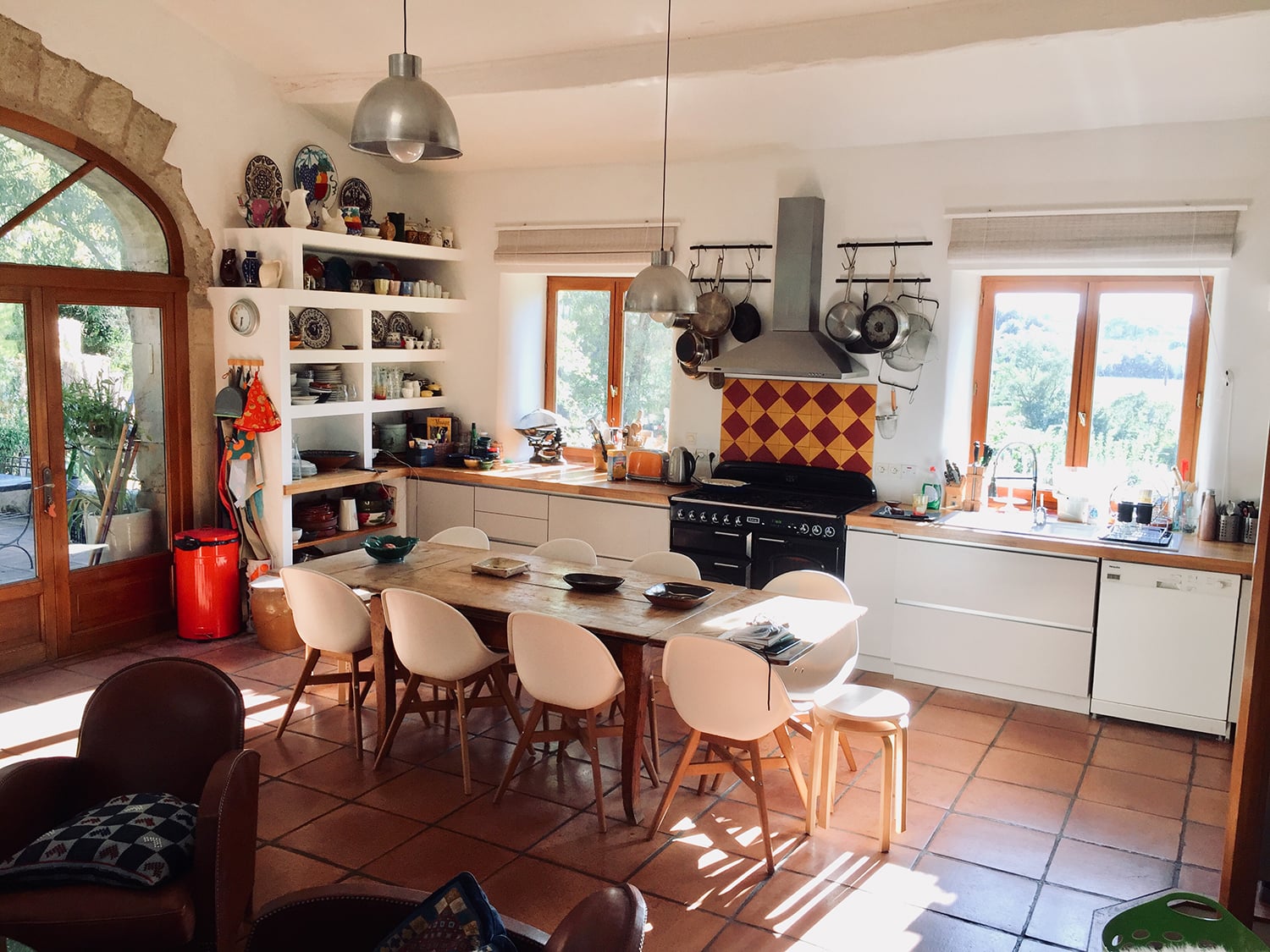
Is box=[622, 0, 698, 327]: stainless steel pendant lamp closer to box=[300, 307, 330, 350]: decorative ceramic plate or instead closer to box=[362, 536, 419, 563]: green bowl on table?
box=[362, 536, 419, 563]: green bowl on table

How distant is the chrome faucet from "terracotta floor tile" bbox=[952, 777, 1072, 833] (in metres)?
1.65

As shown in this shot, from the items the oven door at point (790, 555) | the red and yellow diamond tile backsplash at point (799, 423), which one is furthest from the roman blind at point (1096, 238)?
the oven door at point (790, 555)

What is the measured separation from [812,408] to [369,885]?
14.5ft

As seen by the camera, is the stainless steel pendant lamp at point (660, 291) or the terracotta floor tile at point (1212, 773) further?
the terracotta floor tile at point (1212, 773)

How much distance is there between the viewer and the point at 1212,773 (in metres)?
4.47

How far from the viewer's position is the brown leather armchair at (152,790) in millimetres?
2566

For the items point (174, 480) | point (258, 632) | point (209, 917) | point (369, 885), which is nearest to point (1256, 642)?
point (369, 885)

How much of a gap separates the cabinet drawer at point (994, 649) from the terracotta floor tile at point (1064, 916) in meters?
1.78

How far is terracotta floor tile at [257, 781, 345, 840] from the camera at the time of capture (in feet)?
12.5

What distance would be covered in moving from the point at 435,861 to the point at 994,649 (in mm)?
3032

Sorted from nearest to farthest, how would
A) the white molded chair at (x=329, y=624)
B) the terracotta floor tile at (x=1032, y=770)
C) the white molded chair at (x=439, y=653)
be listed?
the white molded chair at (x=439, y=653), the terracotta floor tile at (x=1032, y=770), the white molded chair at (x=329, y=624)

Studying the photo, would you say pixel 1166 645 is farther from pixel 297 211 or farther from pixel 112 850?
pixel 297 211

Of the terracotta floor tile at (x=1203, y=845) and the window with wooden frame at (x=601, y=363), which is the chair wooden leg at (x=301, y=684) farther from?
the terracotta floor tile at (x=1203, y=845)

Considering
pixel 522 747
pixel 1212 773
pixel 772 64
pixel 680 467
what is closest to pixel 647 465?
pixel 680 467
